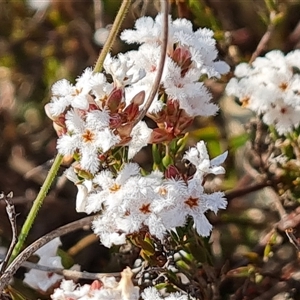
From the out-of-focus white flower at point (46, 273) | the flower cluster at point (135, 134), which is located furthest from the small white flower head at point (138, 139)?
the out-of-focus white flower at point (46, 273)

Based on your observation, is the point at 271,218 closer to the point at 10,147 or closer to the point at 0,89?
the point at 10,147

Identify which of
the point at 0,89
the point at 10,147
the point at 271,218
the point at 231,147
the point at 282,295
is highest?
the point at 0,89

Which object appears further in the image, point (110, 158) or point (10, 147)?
point (10, 147)

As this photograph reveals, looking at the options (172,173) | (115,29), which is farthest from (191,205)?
(115,29)

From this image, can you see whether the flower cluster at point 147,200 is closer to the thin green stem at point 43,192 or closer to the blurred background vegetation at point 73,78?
the thin green stem at point 43,192

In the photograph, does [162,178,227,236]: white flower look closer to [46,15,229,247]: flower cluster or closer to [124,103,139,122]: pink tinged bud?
[46,15,229,247]: flower cluster

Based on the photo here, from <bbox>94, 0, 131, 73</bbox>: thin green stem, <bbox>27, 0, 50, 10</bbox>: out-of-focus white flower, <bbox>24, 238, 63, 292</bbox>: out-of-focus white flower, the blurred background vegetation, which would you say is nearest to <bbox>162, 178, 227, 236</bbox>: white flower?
<bbox>94, 0, 131, 73</bbox>: thin green stem

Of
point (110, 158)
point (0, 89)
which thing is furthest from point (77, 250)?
point (0, 89)
